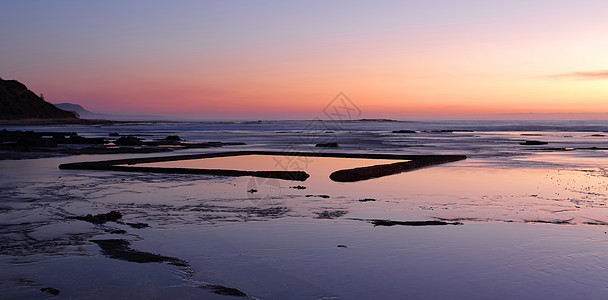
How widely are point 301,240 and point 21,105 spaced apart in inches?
5220

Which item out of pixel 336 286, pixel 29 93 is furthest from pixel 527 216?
pixel 29 93

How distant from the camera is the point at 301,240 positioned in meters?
7.69

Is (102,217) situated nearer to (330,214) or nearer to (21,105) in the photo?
(330,214)

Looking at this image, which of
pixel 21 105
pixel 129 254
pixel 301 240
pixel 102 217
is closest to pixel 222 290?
pixel 129 254

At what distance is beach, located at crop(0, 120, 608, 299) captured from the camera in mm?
5688

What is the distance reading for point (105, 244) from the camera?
730 centimetres

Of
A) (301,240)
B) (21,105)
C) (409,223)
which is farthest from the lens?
(21,105)

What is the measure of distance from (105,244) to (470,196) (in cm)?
823

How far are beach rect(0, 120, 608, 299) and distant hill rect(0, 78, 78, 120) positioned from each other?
116872mm

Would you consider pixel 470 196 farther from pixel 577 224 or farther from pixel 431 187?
pixel 577 224

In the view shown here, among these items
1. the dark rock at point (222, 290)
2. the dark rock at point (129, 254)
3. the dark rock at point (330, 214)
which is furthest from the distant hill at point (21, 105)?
the dark rock at point (222, 290)

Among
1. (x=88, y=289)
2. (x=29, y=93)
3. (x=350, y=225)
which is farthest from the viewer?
(x=29, y=93)

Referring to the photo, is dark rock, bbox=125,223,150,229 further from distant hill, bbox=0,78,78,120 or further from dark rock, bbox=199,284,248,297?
distant hill, bbox=0,78,78,120

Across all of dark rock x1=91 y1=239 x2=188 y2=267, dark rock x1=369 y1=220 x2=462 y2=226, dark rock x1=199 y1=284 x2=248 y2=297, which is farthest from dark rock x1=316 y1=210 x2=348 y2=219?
dark rock x1=199 y1=284 x2=248 y2=297
